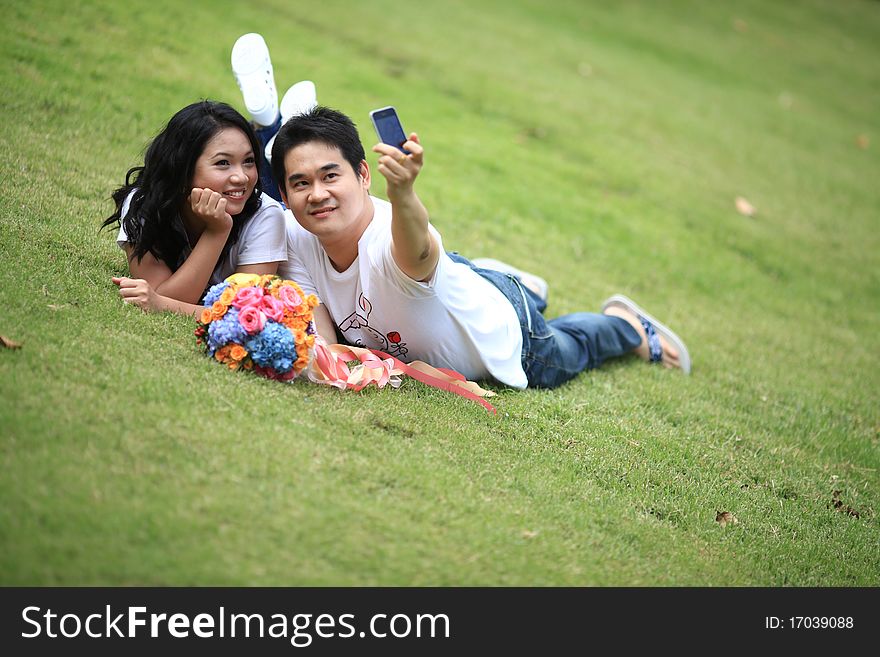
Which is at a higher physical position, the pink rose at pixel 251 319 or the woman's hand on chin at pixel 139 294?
the pink rose at pixel 251 319

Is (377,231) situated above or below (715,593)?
above

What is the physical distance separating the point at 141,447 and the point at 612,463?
1.99 metres

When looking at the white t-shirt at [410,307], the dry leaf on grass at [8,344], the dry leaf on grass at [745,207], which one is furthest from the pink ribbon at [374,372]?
the dry leaf on grass at [745,207]

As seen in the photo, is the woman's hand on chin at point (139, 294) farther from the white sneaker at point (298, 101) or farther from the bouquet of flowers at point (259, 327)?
the white sneaker at point (298, 101)

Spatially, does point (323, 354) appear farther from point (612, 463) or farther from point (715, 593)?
point (715, 593)

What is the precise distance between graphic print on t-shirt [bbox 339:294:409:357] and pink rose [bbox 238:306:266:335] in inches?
24.0

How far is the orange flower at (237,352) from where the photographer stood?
133 inches

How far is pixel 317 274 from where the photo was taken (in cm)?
406

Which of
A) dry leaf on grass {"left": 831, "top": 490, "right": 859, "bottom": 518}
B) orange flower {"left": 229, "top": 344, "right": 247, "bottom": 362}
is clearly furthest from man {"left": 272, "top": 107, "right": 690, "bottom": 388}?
dry leaf on grass {"left": 831, "top": 490, "right": 859, "bottom": 518}

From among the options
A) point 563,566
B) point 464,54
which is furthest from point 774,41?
point 563,566

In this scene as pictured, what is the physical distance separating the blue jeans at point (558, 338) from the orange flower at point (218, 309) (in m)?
1.38

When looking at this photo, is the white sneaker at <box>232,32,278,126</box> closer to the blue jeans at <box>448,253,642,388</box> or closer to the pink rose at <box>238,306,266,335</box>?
the blue jeans at <box>448,253,642,388</box>

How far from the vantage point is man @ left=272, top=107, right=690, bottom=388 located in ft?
11.6

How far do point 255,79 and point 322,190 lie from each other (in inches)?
58.3
